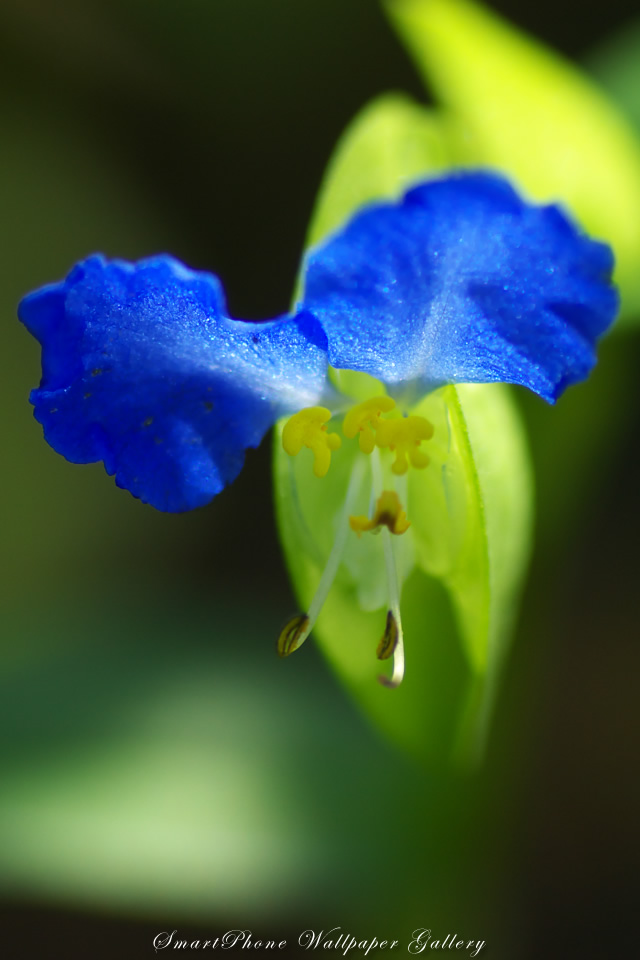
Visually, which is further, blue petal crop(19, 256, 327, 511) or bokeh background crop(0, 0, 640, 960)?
bokeh background crop(0, 0, 640, 960)

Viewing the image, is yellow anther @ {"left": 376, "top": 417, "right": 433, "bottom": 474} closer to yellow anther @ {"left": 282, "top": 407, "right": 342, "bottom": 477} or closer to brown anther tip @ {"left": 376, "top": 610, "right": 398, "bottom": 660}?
yellow anther @ {"left": 282, "top": 407, "right": 342, "bottom": 477}

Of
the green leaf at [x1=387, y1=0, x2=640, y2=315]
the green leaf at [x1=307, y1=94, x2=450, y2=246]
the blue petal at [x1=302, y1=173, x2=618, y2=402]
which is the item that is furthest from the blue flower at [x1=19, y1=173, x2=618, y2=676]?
the green leaf at [x1=387, y1=0, x2=640, y2=315]

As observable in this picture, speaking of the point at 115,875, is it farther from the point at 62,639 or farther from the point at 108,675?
the point at 62,639

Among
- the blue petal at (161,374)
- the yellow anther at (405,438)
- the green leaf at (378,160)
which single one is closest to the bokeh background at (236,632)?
the green leaf at (378,160)

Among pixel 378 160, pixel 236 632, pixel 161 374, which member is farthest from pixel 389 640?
pixel 236 632

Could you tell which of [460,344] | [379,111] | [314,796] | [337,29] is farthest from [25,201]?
[460,344]

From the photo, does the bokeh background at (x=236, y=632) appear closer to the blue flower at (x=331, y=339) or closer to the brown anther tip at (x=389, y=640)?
the brown anther tip at (x=389, y=640)

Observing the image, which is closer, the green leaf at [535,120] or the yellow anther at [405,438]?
the yellow anther at [405,438]
